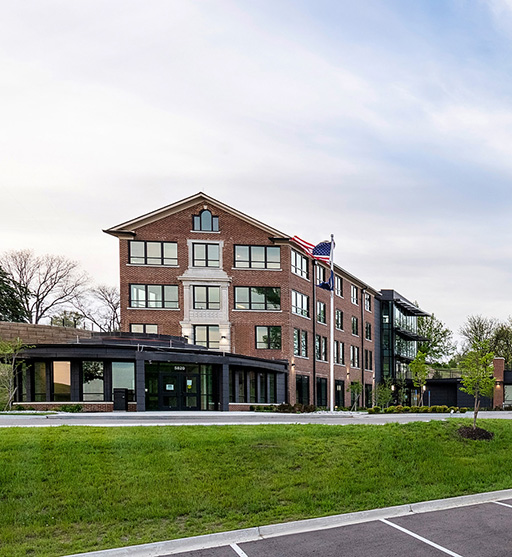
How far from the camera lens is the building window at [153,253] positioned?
147 feet

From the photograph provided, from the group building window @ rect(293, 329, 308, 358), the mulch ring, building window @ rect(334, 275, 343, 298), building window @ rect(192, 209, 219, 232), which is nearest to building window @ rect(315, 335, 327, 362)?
building window @ rect(293, 329, 308, 358)

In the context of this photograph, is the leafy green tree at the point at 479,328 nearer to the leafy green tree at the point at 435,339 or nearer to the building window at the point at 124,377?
the leafy green tree at the point at 435,339

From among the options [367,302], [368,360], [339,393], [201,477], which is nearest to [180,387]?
[339,393]

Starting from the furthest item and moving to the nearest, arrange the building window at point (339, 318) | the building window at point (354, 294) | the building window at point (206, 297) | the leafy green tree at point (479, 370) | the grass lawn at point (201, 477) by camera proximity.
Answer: the building window at point (354, 294) → the building window at point (339, 318) → the building window at point (206, 297) → the leafy green tree at point (479, 370) → the grass lawn at point (201, 477)

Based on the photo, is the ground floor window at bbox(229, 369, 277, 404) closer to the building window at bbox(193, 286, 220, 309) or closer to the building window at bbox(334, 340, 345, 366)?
the building window at bbox(193, 286, 220, 309)

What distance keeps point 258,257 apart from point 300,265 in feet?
15.1

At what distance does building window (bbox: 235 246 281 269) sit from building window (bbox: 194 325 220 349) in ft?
17.7

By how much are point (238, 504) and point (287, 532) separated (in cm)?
137

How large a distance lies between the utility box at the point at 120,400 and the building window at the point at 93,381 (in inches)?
36.0

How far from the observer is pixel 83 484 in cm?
1205

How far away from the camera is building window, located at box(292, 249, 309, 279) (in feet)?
156

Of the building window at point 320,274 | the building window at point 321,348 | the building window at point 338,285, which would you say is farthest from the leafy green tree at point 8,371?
the building window at point 338,285

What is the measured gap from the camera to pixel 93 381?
3416 centimetres

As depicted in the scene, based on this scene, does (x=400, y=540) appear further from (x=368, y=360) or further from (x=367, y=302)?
(x=367, y=302)
